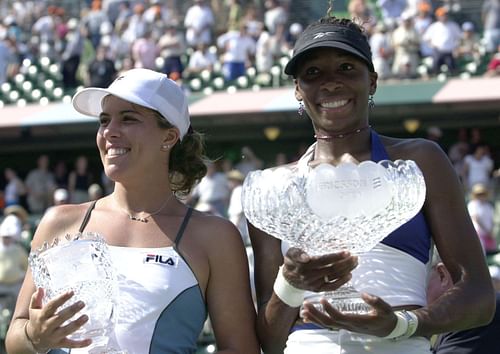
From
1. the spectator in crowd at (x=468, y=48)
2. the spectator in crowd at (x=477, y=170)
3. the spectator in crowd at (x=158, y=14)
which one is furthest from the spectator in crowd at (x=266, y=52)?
the spectator in crowd at (x=477, y=170)

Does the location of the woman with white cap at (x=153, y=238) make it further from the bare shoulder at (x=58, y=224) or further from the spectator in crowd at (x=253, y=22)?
the spectator in crowd at (x=253, y=22)

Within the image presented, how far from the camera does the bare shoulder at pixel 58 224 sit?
3.32 meters

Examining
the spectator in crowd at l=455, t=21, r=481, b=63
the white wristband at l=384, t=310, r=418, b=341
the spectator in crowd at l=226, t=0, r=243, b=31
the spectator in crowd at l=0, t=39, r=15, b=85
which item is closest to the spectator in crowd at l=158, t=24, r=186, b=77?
the spectator in crowd at l=226, t=0, r=243, b=31

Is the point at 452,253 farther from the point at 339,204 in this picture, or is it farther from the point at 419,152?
the point at 339,204

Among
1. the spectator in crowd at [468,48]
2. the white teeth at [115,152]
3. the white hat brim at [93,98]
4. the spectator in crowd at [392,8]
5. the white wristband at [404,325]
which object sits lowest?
the spectator in crowd at [468,48]

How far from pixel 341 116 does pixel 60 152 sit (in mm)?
15834

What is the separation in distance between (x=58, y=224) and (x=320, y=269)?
0.97 m

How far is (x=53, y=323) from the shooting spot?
2.87 metres

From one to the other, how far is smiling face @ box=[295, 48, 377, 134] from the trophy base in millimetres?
506

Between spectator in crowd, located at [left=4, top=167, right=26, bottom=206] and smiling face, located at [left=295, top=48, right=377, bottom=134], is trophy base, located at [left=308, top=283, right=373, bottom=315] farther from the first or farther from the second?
spectator in crowd, located at [left=4, top=167, right=26, bottom=206]

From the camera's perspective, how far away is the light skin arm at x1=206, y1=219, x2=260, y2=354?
3.24 metres

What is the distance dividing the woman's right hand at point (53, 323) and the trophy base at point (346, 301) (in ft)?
1.93

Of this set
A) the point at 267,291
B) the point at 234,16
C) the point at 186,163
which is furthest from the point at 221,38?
the point at 267,291

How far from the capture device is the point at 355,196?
8.86ft
